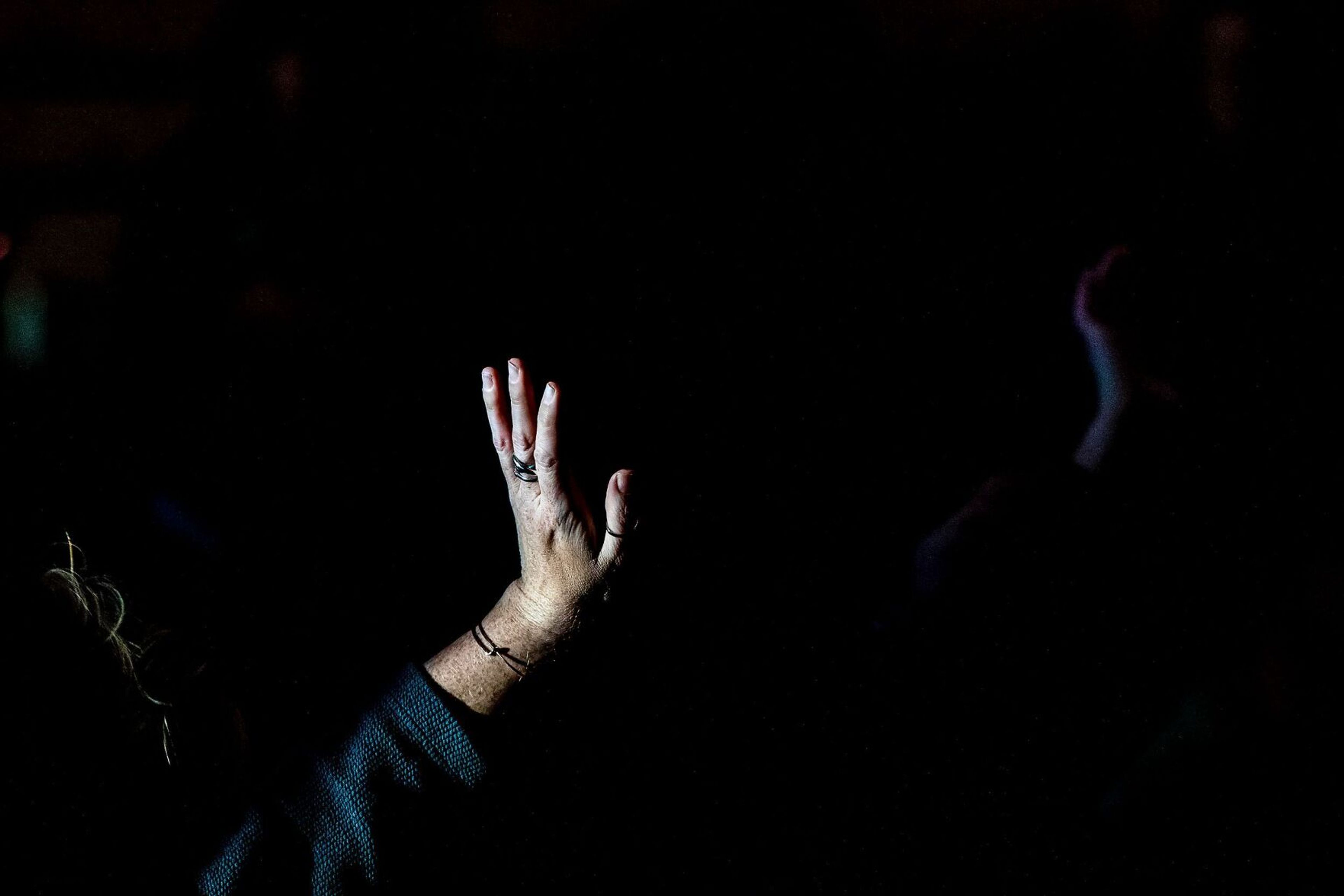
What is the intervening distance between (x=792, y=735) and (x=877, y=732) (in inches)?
3.8

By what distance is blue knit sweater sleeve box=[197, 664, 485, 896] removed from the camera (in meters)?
0.55

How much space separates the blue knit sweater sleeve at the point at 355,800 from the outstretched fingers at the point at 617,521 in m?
0.20

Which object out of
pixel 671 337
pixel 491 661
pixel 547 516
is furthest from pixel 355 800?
pixel 671 337

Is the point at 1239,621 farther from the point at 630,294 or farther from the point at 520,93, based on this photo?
the point at 520,93

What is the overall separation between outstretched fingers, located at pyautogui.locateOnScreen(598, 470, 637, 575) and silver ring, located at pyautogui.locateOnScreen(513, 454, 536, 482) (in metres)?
0.07

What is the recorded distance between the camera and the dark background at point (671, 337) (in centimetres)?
65

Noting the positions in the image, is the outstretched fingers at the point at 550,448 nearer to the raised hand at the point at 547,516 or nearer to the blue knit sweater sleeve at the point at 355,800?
the raised hand at the point at 547,516

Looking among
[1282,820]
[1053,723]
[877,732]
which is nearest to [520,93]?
[877,732]

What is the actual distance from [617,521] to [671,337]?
0.20 metres

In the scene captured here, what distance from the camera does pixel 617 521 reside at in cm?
62

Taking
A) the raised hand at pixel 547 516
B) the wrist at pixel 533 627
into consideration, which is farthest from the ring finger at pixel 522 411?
the wrist at pixel 533 627

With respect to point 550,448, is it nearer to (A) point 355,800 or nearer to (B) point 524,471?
(B) point 524,471

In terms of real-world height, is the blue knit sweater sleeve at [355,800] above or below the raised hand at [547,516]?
below

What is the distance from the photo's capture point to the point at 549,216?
658 mm
